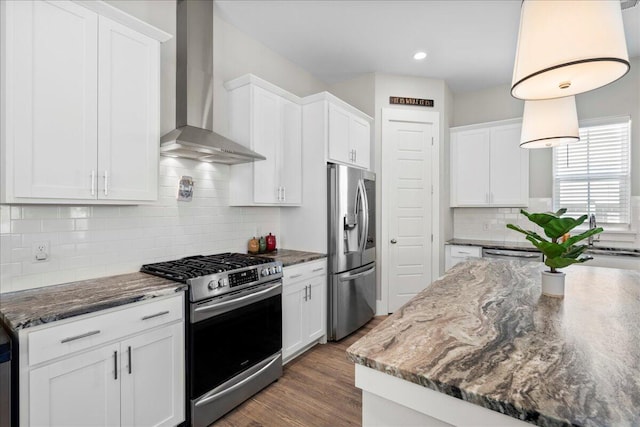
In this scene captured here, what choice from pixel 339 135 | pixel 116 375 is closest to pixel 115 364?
pixel 116 375

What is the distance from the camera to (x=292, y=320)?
2764mm

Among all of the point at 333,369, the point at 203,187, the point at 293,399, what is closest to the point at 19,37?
the point at 203,187

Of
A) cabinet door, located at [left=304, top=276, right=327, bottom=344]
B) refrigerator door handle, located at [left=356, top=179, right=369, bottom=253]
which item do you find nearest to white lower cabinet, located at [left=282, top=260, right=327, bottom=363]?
cabinet door, located at [left=304, top=276, right=327, bottom=344]

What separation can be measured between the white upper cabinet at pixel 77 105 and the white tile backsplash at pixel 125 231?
32cm

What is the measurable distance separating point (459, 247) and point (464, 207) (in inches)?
27.6

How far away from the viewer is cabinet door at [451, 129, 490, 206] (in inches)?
169

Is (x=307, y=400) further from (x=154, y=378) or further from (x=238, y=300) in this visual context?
(x=154, y=378)

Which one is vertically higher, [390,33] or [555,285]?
[390,33]

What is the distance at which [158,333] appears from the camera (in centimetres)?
176

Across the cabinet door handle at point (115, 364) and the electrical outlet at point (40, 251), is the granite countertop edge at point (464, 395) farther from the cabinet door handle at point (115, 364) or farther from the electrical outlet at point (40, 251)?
the electrical outlet at point (40, 251)

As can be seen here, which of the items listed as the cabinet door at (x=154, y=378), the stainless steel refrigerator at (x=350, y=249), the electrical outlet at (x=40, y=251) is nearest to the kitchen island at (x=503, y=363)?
the cabinet door at (x=154, y=378)

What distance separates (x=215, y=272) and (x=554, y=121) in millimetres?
2337

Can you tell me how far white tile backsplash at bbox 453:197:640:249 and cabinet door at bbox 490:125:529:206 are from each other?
10.3 inches

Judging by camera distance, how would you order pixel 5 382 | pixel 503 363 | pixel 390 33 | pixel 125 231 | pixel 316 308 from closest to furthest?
1. pixel 503 363
2. pixel 5 382
3. pixel 125 231
4. pixel 316 308
5. pixel 390 33
